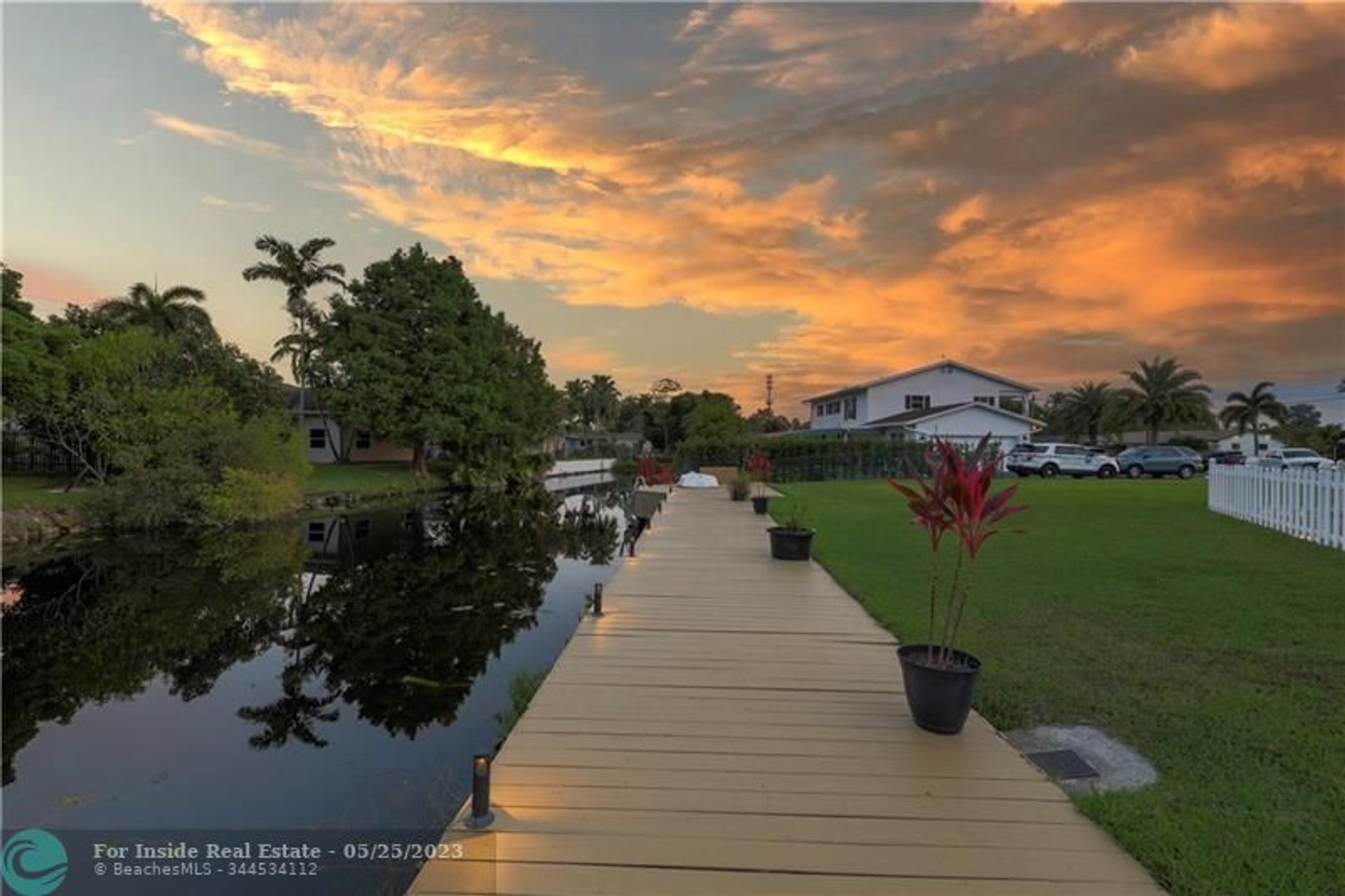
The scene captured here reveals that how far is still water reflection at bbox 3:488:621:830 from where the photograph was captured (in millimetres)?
4625

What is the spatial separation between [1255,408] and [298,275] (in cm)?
6834

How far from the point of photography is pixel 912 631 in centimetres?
558

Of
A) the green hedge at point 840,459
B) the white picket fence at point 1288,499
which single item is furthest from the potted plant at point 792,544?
the green hedge at point 840,459

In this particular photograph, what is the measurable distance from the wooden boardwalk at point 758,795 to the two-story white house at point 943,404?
3296 cm

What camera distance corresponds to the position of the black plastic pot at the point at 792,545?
29.8 ft

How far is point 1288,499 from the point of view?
10.7 meters

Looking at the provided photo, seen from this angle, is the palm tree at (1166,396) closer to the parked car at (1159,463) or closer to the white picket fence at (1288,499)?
the parked car at (1159,463)

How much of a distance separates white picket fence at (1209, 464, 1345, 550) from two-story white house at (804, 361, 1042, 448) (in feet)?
71.1

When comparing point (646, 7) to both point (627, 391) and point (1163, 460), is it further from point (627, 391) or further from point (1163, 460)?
point (627, 391)

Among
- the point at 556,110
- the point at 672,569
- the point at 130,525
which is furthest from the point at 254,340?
the point at 672,569

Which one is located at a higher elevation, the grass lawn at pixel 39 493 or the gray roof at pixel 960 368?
the gray roof at pixel 960 368

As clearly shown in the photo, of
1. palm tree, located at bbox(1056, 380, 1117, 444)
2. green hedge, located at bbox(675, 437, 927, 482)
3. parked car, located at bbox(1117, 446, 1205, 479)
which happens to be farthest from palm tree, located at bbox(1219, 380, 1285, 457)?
green hedge, located at bbox(675, 437, 927, 482)

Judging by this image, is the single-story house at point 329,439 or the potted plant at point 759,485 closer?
the potted plant at point 759,485

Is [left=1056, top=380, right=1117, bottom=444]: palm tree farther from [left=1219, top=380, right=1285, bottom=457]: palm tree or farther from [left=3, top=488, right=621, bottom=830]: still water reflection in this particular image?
[left=3, top=488, right=621, bottom=830]: still water reflection
